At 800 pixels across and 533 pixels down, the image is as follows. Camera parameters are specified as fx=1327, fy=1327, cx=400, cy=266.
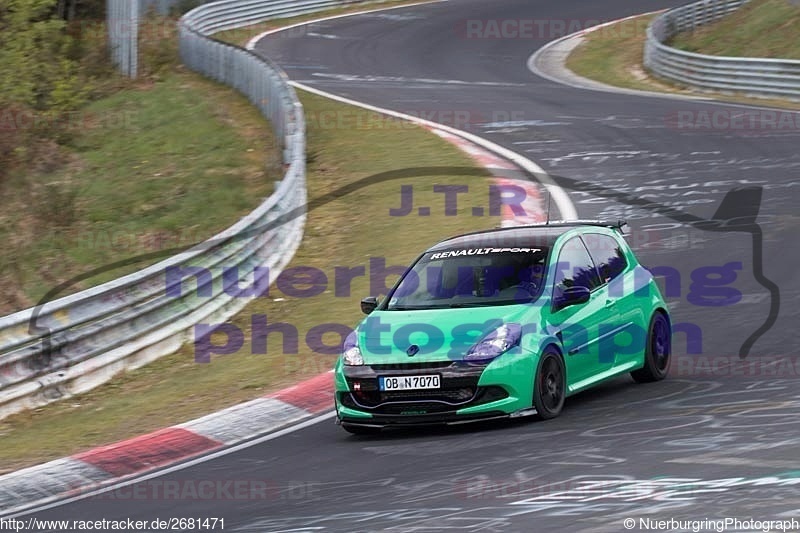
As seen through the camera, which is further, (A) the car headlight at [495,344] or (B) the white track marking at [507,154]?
(B) the white track marking at [507,154]

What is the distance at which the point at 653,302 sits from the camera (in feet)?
37.2

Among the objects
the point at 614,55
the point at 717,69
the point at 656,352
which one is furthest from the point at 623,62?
the point at 656,352

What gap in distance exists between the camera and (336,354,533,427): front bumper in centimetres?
934

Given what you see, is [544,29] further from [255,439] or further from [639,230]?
[255,439]

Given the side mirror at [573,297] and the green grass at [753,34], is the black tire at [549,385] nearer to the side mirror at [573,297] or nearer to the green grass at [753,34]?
the side mirror at [573,297]

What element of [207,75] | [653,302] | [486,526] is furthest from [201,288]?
[207,75]

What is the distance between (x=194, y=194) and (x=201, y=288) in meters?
8.53

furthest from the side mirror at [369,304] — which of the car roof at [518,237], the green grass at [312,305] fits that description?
the green grass at [312,305]

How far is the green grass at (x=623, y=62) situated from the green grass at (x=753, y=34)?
5.53 ft

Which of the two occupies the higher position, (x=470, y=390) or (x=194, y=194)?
(x=470, y=390)

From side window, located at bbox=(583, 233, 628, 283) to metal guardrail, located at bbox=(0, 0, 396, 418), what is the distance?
489 cm

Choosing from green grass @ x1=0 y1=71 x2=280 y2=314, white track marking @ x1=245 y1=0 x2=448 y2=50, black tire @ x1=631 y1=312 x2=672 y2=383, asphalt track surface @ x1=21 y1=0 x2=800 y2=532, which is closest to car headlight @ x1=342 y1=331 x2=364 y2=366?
asphalt track surface @ x1=21 y1=0 x2=800 y2=532

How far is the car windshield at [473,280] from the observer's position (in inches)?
400

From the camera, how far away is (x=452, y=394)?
30.9ft
